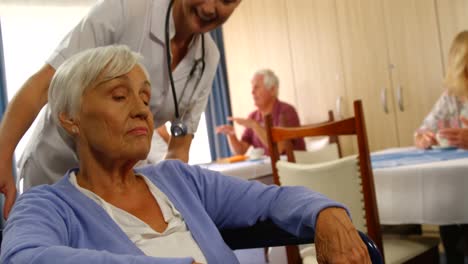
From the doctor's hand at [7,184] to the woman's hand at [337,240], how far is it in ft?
2.30

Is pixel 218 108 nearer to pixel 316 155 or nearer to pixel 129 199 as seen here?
pixel 316 155

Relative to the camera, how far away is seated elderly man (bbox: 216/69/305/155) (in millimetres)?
4008

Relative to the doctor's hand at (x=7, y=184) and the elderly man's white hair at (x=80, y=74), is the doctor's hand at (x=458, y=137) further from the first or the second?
the doctor's hand at (x=7, y=184)

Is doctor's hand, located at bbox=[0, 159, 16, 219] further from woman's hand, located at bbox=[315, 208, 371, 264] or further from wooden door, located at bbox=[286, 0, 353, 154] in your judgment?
wooden door, located at bbox=[286, 0, 353, 154]

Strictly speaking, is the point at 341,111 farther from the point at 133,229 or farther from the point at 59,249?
the point at 59,249

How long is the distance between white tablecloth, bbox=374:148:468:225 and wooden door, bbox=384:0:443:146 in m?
1.79

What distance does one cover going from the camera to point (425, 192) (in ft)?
6.61

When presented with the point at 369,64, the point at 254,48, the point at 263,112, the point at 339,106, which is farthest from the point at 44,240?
the point at 254,48

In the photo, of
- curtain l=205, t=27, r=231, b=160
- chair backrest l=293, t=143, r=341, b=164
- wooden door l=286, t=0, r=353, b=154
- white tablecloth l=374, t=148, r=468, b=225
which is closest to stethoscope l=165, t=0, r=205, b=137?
white tablecloth l=374, t=148, r=468, b=225

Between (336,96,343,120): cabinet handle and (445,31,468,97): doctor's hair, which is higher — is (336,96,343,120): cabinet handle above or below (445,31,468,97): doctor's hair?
below

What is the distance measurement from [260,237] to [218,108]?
433cm

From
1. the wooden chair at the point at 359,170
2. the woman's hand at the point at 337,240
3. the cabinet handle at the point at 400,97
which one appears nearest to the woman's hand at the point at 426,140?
the wooden chair at the point at 359,170

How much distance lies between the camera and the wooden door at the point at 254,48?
191 inches

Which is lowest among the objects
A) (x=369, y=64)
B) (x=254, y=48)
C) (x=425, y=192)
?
(x=425, y=192)
